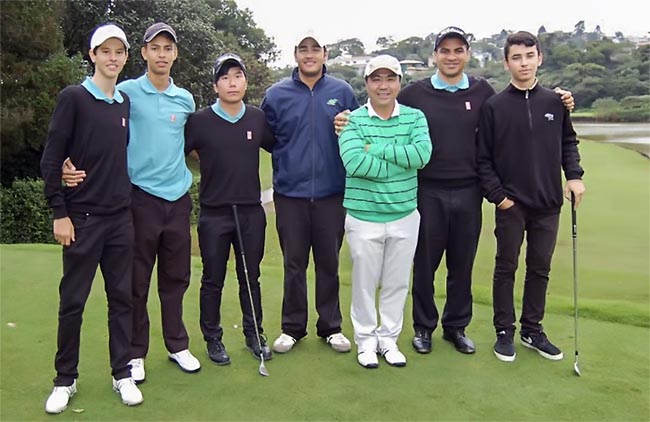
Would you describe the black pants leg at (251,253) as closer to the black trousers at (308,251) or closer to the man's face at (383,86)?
the black trousers at (308,251)

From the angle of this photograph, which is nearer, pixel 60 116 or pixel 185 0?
pixel 60 116

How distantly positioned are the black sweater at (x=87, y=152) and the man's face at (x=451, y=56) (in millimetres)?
1814

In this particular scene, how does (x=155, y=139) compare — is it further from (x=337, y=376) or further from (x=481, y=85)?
(x=481, y=85)

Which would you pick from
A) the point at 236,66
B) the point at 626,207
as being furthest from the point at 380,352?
the point at 626,207

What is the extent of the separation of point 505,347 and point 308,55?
6.87ft

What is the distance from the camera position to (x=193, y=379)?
355cm

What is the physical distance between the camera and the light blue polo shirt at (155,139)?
3395 millimetres

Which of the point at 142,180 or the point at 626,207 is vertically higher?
the point at 142,180

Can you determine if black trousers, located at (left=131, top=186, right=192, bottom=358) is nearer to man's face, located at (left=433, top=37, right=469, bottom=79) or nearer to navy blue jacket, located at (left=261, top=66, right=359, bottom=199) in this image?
navy blue jacket, located at (left=261, top=66, right=359, bottom=199)

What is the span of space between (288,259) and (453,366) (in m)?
1.17

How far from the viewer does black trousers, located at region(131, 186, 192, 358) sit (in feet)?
11.3

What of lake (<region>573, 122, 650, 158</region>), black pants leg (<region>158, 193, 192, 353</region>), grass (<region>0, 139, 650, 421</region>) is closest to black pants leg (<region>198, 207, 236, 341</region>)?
black pants leg (<region>158, 193, 192, 353</region>)

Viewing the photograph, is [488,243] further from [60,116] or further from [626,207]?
[60,116]

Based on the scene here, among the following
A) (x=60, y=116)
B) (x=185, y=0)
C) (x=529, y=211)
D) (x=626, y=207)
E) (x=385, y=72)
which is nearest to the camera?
(x=60, y=116)
